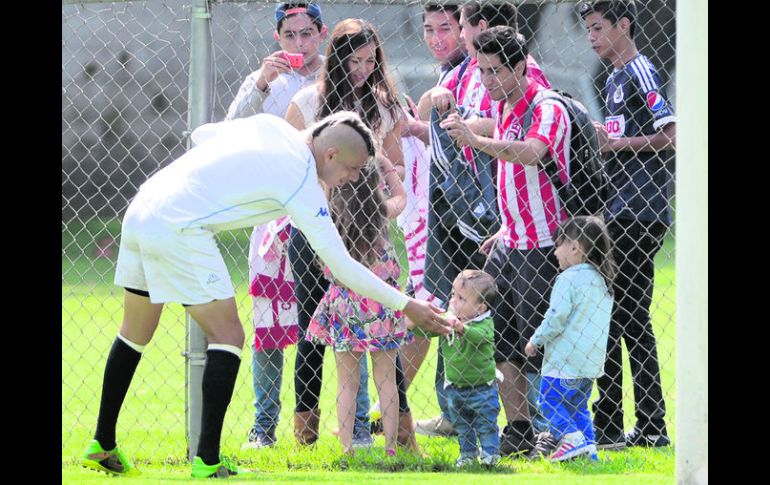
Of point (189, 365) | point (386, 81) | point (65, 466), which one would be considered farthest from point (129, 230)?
point (386, 81)

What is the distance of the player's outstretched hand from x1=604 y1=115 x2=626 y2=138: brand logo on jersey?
165 centimetres

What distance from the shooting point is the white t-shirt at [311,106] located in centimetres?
528

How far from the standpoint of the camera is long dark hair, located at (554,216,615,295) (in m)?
5.11

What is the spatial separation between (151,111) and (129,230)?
33.5 ft

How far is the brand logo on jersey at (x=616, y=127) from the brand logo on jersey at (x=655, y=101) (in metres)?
0.15

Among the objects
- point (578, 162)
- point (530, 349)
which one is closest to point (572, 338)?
point (530, 349)

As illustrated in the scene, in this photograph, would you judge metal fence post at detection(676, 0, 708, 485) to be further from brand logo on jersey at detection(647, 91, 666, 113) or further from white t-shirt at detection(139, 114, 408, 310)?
brand logo on jersey at detection(647, 91, 666, 113)

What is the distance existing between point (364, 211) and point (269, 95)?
833mm

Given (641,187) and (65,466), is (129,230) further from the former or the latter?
(641,187)

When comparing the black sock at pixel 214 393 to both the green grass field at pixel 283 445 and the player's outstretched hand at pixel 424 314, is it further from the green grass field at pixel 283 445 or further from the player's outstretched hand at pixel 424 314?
the player's outstretched hand at pixel 424 314

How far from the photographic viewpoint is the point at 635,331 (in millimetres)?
5574

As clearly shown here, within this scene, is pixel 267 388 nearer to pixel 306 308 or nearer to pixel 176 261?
pixel 306 308

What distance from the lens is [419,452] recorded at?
204 inches

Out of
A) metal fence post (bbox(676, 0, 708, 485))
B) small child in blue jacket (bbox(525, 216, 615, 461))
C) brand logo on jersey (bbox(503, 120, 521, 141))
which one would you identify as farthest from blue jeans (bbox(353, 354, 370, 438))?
metal fence post (bbox(676, 0, 708, 485))
